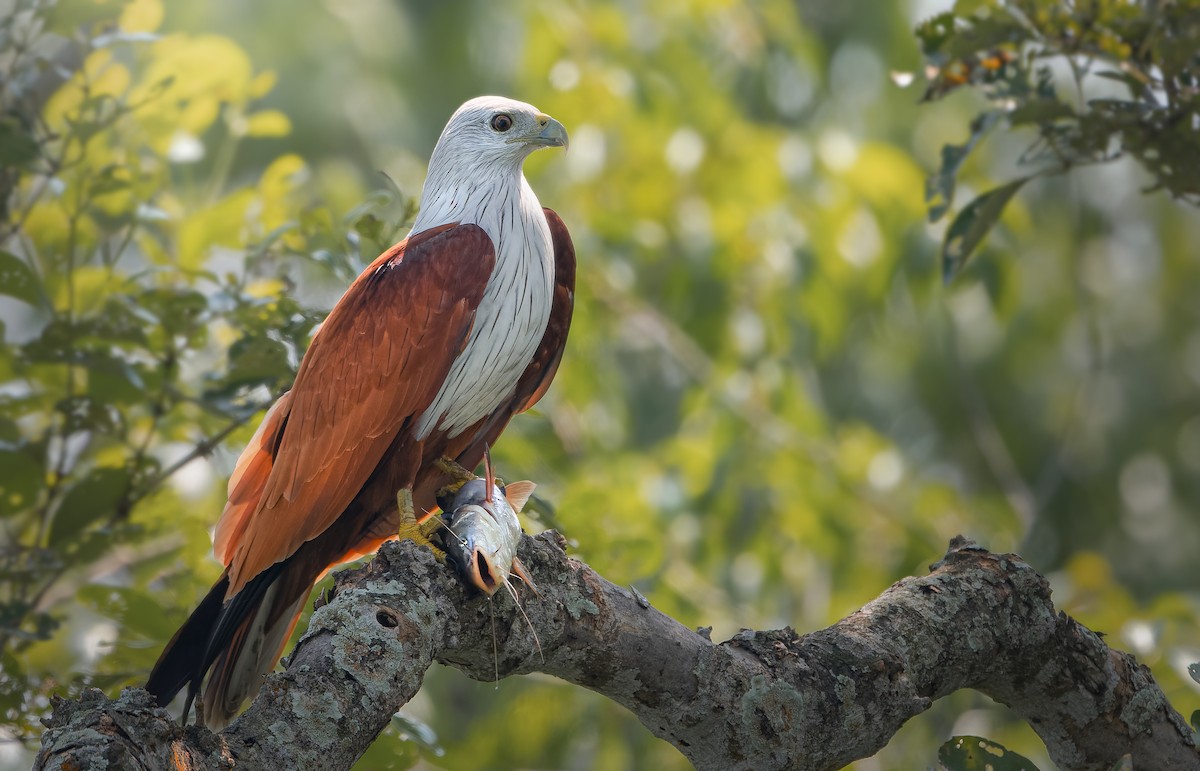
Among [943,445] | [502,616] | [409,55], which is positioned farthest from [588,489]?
[409,55]

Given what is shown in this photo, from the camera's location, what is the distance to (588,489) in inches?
157

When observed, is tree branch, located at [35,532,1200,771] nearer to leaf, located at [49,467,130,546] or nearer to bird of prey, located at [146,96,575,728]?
bird of prey, located at [146,96,575,728]

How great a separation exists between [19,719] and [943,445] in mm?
10957

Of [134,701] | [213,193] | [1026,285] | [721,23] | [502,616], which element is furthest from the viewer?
[1026,285]

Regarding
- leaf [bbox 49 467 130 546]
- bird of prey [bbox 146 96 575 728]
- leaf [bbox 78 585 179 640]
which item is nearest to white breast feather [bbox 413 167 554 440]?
bird of prey [bbox 146 96 575 728]

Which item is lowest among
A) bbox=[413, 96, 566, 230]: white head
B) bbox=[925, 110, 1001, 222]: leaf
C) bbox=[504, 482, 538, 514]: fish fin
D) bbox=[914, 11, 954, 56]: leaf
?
bbox=[504, 482, 538, 514]: fish fin

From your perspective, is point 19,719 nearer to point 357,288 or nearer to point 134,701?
point 357,288

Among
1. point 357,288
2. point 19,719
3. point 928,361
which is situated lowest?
point 19,719

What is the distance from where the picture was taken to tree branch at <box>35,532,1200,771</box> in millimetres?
2182

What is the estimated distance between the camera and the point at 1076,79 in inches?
138

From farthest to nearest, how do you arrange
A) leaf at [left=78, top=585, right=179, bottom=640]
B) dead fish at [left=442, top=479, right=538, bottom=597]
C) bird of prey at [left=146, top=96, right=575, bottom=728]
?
leaf at [left=78, top=585, right=179, bottom=640]
bird of prey at [left=146, top=96, right=575, bottom=728]
dead fish at [left=442, top=479, right=538, bottom=597]

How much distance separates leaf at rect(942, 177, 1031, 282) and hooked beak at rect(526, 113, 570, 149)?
1.11 metres

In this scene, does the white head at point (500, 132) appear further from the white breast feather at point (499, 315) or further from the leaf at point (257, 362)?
the leaf at point (257, 362)

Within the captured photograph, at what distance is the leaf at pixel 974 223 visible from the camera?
348cm
